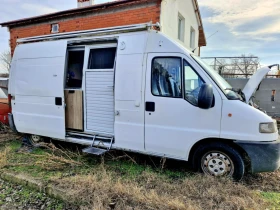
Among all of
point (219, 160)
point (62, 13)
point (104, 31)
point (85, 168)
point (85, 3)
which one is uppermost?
point (85, 3)

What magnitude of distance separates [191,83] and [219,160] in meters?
1.37

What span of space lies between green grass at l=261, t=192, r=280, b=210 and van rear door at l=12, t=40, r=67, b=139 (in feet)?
13.2

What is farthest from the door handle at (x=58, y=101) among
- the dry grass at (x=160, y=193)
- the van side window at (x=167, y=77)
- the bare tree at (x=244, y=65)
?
the bare tree at (x=244, y=65)

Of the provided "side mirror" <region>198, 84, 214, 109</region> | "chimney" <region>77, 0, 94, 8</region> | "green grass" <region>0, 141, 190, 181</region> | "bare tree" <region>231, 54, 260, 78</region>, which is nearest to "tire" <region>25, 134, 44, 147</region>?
"green grass" <region>0, 141, 190, 181</region>

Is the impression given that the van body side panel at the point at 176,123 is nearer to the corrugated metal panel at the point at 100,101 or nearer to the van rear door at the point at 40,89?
the corrugated metal panel at the point at 100,101

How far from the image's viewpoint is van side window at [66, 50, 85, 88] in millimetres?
5062

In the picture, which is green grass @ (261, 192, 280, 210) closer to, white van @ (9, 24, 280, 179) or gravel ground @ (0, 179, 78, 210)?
white van @ (9, 24, 280, 179)

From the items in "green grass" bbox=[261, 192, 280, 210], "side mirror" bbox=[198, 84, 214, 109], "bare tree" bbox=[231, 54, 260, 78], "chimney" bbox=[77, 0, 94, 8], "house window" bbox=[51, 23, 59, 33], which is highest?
"chimney" bbox=[77, 0, 94, 8]

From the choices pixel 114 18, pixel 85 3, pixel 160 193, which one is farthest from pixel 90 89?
pixel 85 3

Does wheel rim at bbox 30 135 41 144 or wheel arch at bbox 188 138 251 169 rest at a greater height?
wheel arch at bbox 188 138 251 169

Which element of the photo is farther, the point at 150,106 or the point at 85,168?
the point at 85,168

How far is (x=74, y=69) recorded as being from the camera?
5133 millimetres

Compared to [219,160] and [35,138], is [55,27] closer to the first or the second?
[35,138]

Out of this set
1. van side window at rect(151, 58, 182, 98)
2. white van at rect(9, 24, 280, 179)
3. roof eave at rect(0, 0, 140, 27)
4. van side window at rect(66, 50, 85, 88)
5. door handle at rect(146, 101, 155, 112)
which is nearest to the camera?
white van at rect(9, 24, 280, 179)
